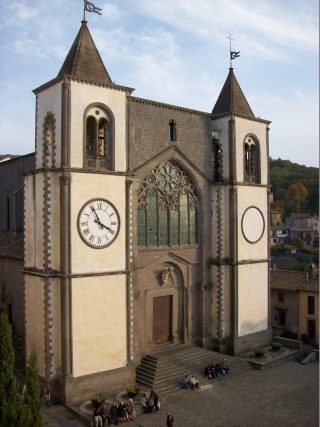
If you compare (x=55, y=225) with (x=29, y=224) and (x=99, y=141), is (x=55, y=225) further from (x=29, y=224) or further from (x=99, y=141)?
(x=99, y=141)

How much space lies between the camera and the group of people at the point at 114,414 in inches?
805

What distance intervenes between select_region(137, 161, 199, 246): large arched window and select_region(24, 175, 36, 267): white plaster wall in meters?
6.21

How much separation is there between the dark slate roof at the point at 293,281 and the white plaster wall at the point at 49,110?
23688 millimetres

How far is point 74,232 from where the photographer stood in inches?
902

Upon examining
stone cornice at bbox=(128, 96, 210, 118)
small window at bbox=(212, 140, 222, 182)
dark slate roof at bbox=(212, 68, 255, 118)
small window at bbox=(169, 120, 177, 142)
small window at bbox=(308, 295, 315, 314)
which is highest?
dark slate roof at bbox=(212, 68, 255, 118)

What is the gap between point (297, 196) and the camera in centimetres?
10719

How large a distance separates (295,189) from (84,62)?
8977 centimetres

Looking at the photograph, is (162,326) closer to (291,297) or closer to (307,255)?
(291,297)

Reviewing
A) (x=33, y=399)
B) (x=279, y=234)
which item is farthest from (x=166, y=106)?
(x=279, y=234)

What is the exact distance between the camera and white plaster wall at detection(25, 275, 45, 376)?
23125 millimetres

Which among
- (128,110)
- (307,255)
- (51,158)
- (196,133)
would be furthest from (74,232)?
(307,255)

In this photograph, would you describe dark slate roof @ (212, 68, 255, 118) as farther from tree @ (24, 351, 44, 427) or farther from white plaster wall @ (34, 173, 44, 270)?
tree @ (24, 351, 44, 427)

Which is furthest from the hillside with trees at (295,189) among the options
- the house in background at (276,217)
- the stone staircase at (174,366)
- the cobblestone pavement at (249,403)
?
the cobblestone pavement at (249,403)

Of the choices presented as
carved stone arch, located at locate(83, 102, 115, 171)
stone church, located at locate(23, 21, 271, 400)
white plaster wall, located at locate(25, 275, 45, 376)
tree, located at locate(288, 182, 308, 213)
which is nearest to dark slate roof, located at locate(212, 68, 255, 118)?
stone church, located at locate(23, 21, 271, 400)
